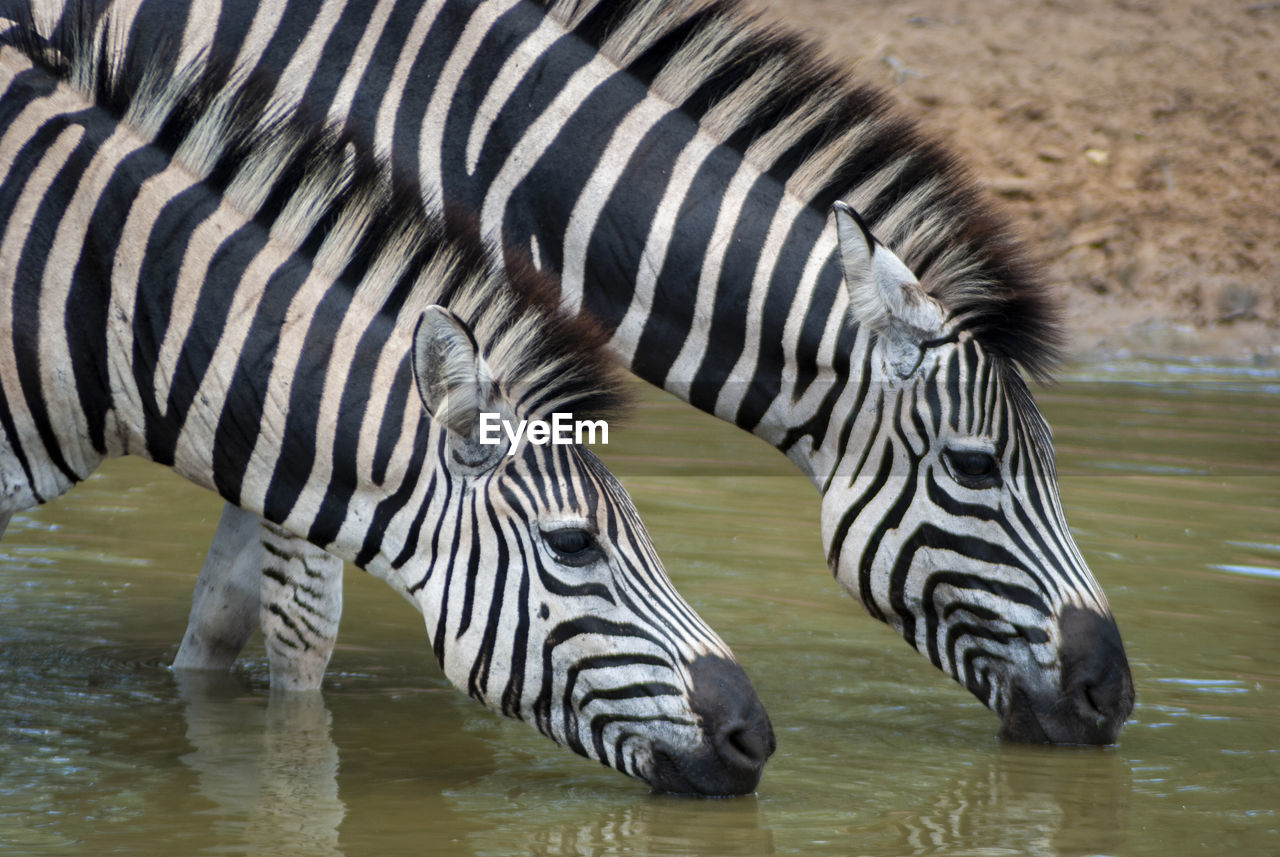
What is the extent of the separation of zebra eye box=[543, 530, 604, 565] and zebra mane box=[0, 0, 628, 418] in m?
0.34

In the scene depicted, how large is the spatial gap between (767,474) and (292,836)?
6461 mm

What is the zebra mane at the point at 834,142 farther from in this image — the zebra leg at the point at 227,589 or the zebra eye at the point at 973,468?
the zebra leg at the point at 227,589

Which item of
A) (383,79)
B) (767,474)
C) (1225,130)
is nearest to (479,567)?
(383,79)

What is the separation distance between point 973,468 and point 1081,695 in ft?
2.71

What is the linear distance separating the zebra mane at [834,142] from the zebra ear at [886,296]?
0.21m

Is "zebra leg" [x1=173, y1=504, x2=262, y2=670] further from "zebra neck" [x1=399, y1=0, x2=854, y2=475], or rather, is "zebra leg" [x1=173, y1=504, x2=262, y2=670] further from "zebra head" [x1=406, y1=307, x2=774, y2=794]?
"zebra head" [x1=406, y1=307, x2=774, y2=794]

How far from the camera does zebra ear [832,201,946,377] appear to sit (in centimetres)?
546

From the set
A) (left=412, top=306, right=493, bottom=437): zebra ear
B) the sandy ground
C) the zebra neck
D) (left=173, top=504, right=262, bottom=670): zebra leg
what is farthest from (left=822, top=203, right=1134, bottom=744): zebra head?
the sandy ground

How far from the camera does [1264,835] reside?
196 inches

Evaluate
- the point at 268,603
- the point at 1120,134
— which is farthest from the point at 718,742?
the point at 1120,134

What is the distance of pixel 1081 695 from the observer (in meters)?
5.60

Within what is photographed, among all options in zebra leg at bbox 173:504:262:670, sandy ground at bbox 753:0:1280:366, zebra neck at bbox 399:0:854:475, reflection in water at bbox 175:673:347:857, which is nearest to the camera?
reflection in water at bbox 175:673:347:857

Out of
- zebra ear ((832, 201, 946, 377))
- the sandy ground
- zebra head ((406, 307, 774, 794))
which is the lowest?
zebra head ((406, 307, 774, 794))

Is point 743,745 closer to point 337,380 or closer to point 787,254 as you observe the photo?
point 337,380
